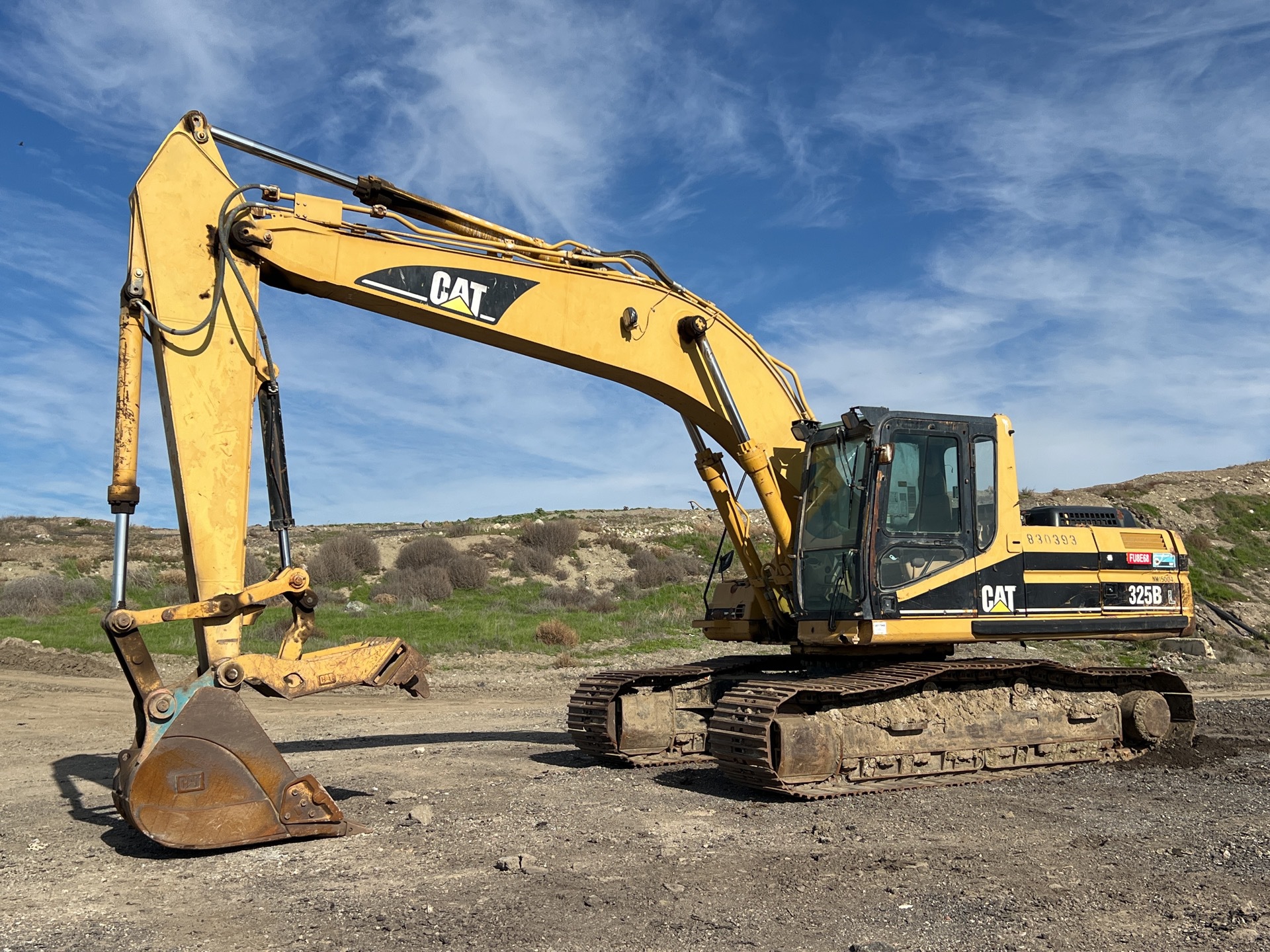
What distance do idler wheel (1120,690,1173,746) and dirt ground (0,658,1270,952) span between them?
0.24 metres

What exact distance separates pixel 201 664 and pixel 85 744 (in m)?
6.61

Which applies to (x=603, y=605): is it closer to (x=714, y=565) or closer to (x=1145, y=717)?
(x=714, y=565)

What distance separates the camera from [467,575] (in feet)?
107

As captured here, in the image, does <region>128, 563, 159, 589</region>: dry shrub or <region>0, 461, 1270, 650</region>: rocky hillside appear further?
<region>0, 461, 1270, 650</region>: rocky hillside

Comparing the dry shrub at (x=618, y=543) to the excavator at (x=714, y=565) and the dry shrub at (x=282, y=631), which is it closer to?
the dry shrub at (x=282, y=631)

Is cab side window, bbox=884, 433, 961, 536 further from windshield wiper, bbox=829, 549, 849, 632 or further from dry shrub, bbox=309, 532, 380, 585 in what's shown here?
dry shrub, bbox=309, 532, 380, 585

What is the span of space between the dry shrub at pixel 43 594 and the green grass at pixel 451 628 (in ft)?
2.45

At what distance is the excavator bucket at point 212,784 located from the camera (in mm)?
6395

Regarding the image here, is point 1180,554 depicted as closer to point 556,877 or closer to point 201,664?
point 556,877

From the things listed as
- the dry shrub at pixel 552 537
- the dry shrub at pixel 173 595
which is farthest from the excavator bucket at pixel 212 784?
the dry shrub at pixel 552 537

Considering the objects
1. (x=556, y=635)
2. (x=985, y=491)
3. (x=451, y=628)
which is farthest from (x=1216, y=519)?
(x=985, y=491)

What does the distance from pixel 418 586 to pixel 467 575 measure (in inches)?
106

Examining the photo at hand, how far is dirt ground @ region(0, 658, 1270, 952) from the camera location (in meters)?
5.25

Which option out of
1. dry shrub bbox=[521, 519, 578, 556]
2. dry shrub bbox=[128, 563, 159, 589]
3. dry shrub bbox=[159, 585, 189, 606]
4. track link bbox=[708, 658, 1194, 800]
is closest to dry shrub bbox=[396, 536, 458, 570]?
dry shrub bbox=[521, 519, 578, 556]
